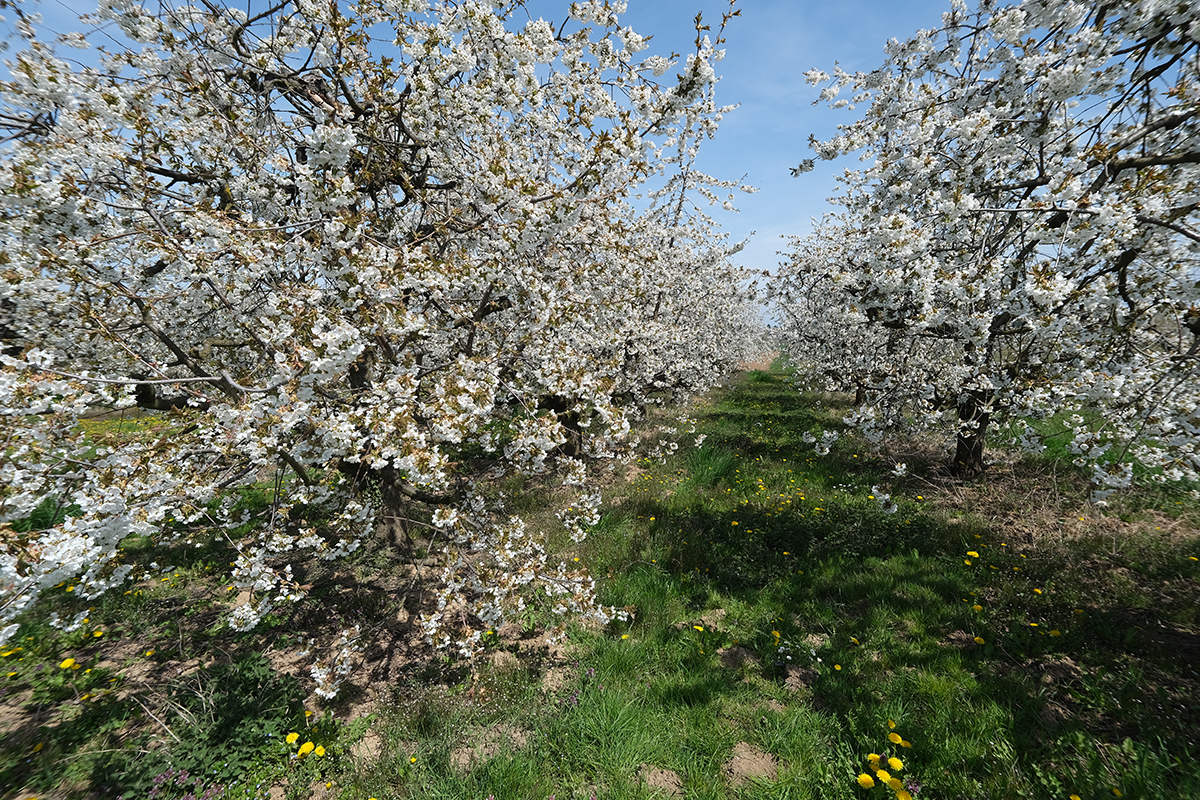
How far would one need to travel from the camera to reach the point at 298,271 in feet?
12.9

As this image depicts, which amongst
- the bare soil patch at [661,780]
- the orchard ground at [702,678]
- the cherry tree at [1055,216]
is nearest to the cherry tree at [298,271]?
the orchard ground at [702,678]

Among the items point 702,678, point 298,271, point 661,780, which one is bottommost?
point 661,780

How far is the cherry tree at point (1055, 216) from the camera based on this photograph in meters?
3.19

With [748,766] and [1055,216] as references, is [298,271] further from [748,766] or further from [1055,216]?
[1055,216]

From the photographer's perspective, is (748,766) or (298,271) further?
(298,271)

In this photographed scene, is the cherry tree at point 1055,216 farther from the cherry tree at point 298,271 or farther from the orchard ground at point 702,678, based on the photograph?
the cherry tree at point 298,271

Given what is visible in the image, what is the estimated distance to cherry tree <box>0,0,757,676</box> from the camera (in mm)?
2848

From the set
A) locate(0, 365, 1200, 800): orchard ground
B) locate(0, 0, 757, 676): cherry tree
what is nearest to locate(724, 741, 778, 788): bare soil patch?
locate(0, 365, 1200, 800): orchard ground

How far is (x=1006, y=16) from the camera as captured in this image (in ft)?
12.8

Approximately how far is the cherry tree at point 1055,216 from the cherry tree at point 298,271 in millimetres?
2316

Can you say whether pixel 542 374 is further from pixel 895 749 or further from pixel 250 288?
pixel 895 749

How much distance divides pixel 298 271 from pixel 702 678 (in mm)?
4876

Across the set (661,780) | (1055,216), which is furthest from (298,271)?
(1055,216)

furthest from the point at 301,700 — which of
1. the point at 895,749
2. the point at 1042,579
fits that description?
the point at 1042,579
